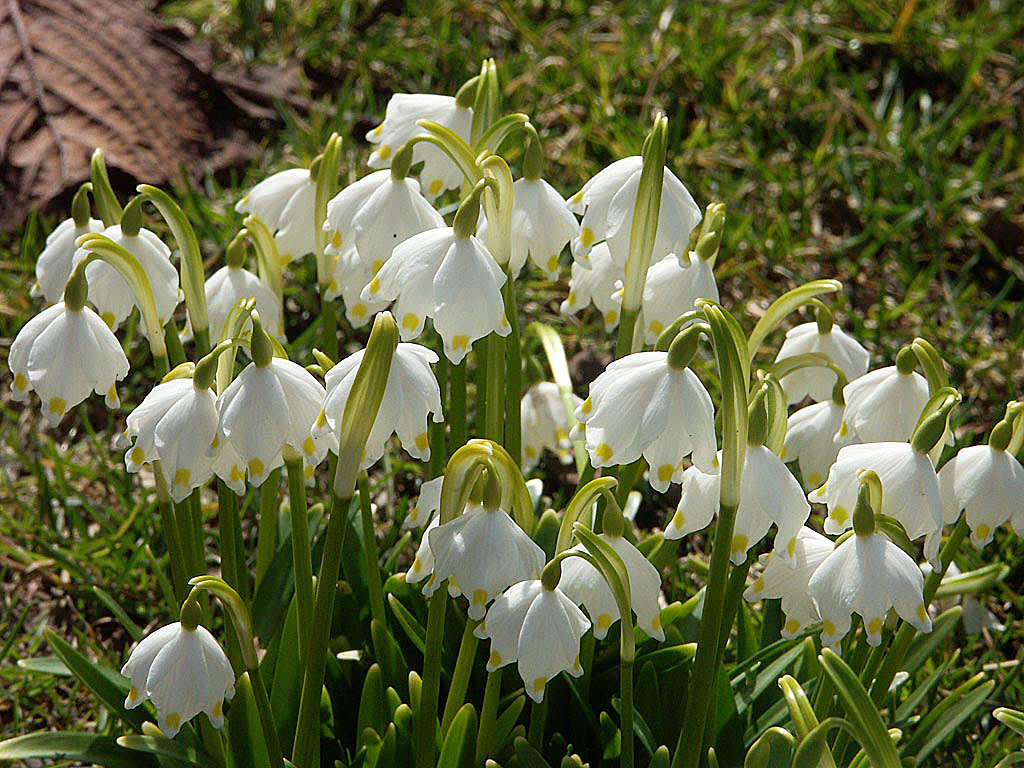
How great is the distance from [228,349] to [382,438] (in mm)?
214

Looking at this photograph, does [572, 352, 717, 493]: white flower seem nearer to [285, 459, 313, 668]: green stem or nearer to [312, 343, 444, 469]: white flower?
[312, 343, 444, 469]: white flower

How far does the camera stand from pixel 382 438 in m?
1.14

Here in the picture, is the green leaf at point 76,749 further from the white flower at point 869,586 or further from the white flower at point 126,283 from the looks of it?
the white flower at point 869,586

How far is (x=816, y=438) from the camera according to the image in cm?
146

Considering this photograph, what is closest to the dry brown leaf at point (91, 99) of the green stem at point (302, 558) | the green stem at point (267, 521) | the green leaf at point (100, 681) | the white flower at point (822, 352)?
the green stem at point (267, 521)

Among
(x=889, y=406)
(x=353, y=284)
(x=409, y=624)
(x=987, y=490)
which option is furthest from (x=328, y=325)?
(x=987, y=490)

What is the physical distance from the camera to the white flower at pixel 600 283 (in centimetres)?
153

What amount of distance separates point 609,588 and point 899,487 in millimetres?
309

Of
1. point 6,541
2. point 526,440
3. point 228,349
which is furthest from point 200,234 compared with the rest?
point 228,349

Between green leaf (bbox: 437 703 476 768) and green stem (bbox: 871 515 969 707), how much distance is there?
0.45 m

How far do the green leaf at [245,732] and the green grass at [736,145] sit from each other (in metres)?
0.79

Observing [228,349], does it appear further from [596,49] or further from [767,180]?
[596,49]

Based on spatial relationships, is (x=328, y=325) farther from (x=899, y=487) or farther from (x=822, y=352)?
(x=899, y=487)

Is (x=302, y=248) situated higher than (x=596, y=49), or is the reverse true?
(x=302, y=248)
